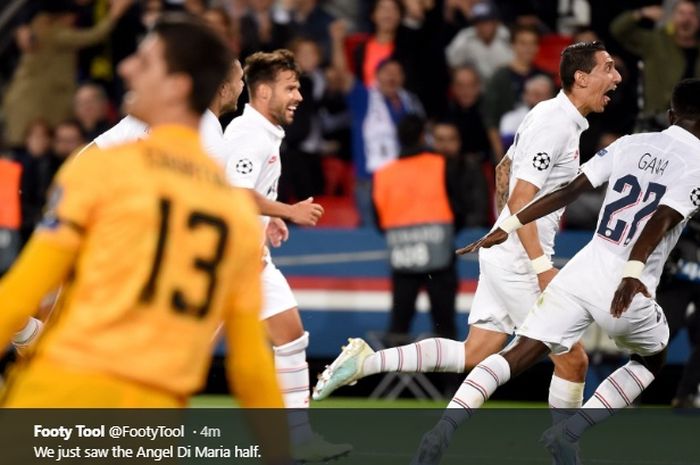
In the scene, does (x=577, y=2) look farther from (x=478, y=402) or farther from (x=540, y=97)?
(x=478, y=402)

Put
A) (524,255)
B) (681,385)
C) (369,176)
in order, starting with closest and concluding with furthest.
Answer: (524,255) → (681,385) → (369,176)

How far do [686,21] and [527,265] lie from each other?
18.8 feet

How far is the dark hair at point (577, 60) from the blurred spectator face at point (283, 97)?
5.08 feet

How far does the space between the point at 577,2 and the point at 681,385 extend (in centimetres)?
415

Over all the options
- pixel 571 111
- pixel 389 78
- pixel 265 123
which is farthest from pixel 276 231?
pixel 389 78

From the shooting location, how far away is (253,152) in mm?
8375

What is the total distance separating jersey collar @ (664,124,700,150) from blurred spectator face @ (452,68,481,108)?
6.40m

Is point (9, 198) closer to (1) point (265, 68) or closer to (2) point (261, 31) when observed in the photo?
(2) point (261, 31)

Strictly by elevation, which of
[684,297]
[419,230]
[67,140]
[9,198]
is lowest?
[684,297]

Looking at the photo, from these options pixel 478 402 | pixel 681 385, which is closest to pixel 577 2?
pixel 681 385

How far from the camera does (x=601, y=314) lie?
7.67 m

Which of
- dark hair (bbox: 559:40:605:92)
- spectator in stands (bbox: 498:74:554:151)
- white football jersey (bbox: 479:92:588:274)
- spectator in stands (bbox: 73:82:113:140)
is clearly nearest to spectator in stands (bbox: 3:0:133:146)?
spectator in stands (bbox: 73:82:113:140)

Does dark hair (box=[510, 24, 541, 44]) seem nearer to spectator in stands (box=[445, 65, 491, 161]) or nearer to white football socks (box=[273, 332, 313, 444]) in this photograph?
spectator in stands (box=[445, 65, 491, 161])

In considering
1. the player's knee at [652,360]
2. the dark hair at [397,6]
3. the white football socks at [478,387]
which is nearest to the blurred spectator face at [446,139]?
the dark hair at [397,6]
